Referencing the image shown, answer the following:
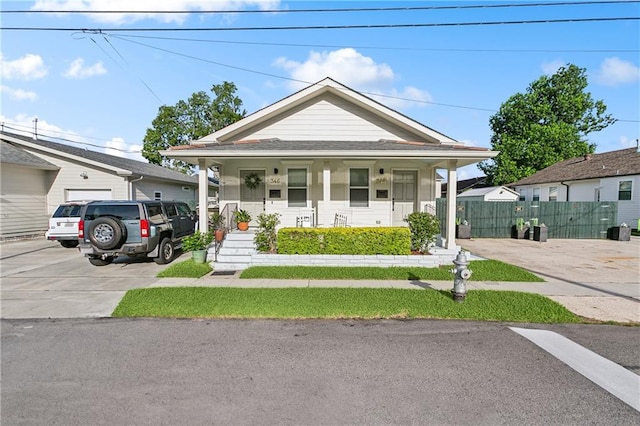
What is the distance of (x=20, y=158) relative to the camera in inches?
570

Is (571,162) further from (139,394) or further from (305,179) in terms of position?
(139,394)

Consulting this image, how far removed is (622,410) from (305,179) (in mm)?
9646

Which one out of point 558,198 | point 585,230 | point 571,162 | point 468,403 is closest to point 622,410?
point 468,403

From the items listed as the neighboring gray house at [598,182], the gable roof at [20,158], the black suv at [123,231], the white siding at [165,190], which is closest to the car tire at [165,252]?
the black suv at [123,231]

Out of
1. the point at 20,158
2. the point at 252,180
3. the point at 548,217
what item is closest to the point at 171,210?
the point at 252,180

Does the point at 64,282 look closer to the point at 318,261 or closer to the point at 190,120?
the point at 318,261

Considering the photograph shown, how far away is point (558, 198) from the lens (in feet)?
76.5

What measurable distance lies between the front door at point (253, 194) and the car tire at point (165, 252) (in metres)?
2.82

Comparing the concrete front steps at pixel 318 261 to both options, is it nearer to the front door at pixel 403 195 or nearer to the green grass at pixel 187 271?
the green grass at pixel 187 271

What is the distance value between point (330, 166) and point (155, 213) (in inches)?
230

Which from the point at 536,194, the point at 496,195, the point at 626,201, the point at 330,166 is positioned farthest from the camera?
the point at 536,194

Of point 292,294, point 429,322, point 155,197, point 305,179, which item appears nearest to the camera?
point 429,322

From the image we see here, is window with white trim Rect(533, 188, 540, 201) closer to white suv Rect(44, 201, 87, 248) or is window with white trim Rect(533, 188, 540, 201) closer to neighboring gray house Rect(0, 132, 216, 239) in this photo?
neighboring gray house Rect(0, 132, 216, 239)

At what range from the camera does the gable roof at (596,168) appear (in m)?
18.8
